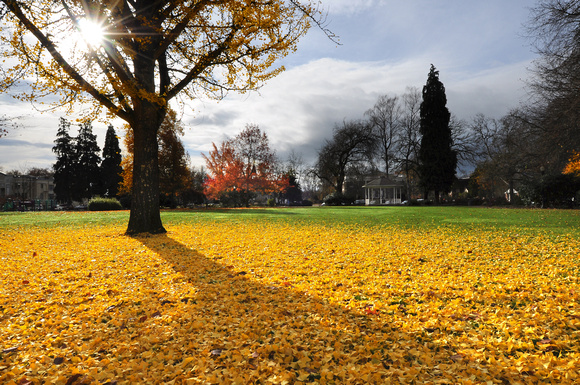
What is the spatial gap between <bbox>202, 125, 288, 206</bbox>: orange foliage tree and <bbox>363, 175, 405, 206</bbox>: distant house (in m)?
14.6

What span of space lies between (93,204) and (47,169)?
72.3 m

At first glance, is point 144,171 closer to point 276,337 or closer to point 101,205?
point 276,337

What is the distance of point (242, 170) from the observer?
32625 mm

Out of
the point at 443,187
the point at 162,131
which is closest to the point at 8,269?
the point at 162,131

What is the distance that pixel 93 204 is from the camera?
1091 inches

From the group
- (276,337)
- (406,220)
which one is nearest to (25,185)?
(406,220)

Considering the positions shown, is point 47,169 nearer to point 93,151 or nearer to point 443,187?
point 93,151

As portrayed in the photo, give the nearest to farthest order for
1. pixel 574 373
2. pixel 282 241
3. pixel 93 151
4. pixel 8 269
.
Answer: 1. pixel 574 373
2. pixel 8 269
3. pixel 282 241
4. pixel 93 151

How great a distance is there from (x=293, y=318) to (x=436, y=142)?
40580 millimetres

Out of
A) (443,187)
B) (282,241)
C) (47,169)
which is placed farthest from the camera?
(47,169)

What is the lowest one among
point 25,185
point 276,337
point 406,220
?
point 276,337

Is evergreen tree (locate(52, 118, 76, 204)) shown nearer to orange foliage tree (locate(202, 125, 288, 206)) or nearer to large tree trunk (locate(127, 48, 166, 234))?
orange foliage tree (locate(202, 125, 288, 206))

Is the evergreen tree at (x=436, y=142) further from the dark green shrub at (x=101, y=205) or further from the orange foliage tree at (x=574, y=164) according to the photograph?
the dark green shrub at (x=101, y=205)

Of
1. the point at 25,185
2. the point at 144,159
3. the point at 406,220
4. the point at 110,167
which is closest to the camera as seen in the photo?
the point at 144,159
